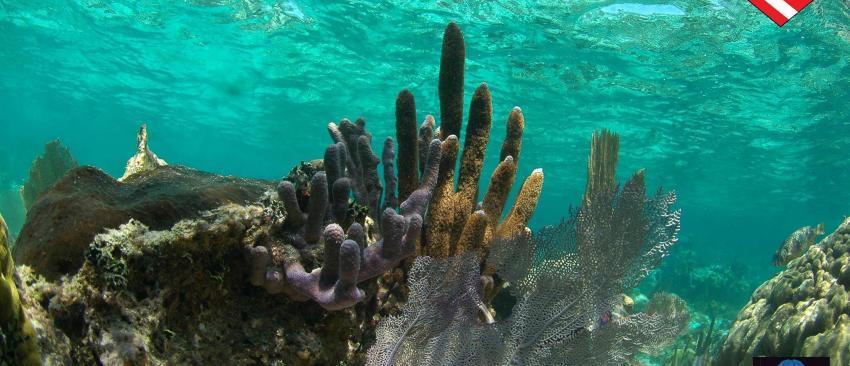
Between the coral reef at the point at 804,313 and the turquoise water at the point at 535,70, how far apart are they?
10.4 m

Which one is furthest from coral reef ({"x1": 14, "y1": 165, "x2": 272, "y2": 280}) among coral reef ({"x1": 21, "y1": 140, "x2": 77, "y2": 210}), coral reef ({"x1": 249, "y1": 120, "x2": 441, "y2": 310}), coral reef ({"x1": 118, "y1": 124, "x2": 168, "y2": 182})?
coral reef ({"x1": 21, "y1": 140, "x2": 77, "y2": 210})

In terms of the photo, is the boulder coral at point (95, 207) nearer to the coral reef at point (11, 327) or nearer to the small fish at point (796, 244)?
the coral reef at point (11, 327)

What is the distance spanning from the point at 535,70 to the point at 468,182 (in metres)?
17.0

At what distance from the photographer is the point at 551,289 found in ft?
10.2

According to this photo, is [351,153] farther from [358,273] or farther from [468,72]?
[468,72]

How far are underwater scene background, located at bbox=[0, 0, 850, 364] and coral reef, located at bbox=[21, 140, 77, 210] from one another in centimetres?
434

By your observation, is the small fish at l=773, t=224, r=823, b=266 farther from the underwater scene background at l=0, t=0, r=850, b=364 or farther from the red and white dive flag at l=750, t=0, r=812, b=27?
the red and white dive flag at l=750, t=0, r=812, b=27

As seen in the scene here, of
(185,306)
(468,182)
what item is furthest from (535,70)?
(185,306)

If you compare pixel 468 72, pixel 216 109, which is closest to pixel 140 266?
pixel 468 72

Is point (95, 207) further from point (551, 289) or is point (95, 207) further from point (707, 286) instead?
point (707, 286)

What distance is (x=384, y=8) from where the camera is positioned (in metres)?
16.0

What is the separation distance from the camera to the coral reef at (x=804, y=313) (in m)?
3.96

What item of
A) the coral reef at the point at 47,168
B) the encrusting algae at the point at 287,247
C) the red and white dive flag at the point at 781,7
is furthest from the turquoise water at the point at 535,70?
the encrusting algae at the point at 287,247

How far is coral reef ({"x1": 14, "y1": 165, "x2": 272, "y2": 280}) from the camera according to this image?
1.93 m
